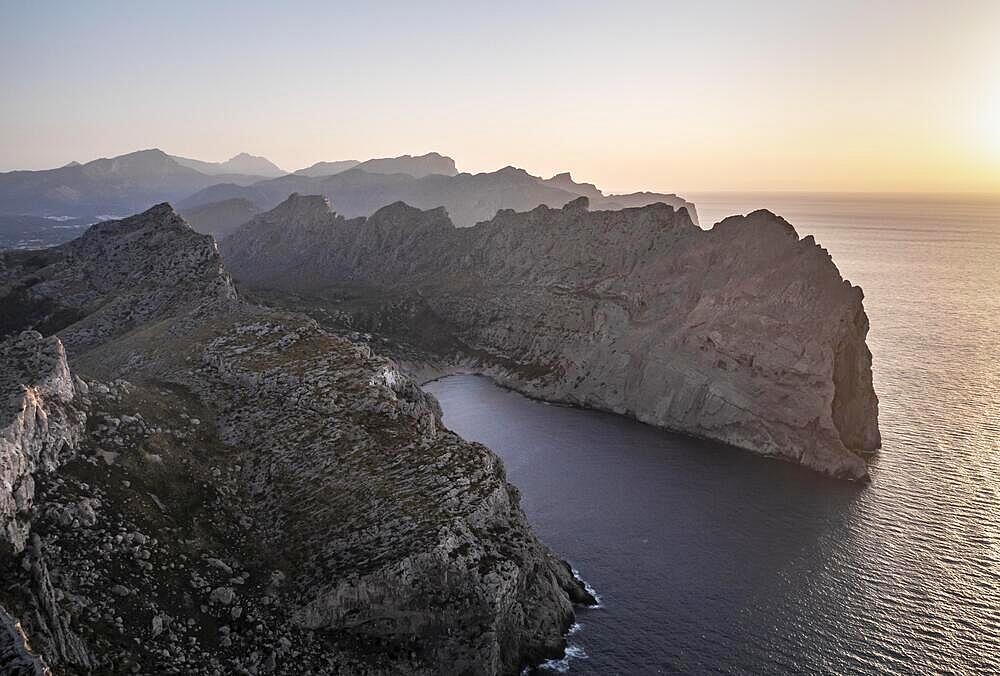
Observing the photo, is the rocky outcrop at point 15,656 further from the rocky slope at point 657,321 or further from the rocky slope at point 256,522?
the rocky slope at point 657,321

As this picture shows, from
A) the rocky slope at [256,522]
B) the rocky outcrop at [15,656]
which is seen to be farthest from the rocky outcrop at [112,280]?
the rocky outcrop at [15,656]

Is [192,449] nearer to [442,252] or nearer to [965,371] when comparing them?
[965,371]

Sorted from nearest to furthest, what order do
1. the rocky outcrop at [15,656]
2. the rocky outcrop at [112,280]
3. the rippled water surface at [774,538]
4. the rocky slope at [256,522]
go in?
the rocky outcrop at [15,656] → the rocky slope at [256,522] → the rippled water surface at [774,538] → the rocky outcrop at [112,280]

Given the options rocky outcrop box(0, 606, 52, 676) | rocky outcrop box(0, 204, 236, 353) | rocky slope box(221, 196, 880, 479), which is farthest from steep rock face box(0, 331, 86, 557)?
rocky slope box(221, 196, 880, 479)

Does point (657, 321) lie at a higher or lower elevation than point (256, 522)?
higher

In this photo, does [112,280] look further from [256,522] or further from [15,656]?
[15,656]

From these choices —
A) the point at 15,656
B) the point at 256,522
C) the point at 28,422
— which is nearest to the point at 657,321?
the point at 256,522
